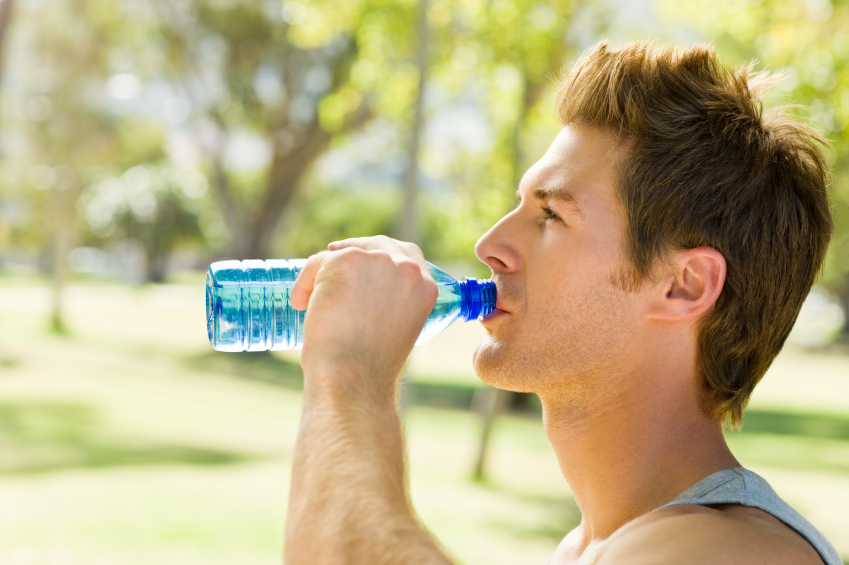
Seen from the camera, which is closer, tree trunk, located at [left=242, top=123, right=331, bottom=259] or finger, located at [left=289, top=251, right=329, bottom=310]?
finger, located at [left=289, top=251, right=329, bottom=310]

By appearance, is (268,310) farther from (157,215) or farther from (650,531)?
(157,215)

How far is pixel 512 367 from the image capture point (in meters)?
1.69

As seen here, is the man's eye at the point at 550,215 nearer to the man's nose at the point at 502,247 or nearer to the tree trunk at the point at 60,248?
the man's nose at the point at 502,247

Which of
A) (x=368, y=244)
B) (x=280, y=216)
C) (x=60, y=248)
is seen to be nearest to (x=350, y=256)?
(x=368, y=244)

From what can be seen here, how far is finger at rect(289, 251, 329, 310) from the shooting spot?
1506mm

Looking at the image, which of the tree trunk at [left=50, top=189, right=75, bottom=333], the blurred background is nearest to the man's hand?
the blurred background

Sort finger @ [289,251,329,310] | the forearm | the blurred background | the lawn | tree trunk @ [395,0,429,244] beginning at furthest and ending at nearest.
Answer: tree trunk @ [395,0,429,244] → the blurred background → the lawn → finger @ [289,251,329,310] → the forearm

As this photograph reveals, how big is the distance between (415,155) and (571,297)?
8764 millimetres

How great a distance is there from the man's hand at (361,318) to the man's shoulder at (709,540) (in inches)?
18.2

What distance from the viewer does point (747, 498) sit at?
4.65ft

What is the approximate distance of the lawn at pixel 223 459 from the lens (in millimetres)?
7746

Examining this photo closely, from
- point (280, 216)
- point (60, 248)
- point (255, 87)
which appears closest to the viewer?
point (280, 216)

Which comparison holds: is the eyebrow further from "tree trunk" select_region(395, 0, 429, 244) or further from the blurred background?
"tree trunk" select_region(395, 0, 429, 244)

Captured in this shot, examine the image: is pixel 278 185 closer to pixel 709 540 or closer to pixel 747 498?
pixel 747 498
